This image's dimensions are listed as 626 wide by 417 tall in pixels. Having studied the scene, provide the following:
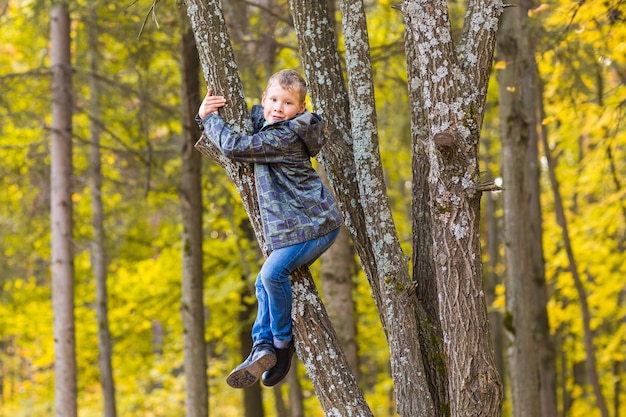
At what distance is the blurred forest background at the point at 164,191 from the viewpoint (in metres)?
10.4

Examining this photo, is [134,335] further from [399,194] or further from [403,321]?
[403,321]

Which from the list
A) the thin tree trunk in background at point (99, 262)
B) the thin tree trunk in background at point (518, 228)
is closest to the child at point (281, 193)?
the thin tree trunk in background at point (518, 228)

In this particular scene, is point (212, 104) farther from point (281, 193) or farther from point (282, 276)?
point (282, 276)

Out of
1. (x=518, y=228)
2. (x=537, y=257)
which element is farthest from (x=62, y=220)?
(x=537, y=257)

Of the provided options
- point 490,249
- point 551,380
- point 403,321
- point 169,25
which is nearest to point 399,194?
point 490,249

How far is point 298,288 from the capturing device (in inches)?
145

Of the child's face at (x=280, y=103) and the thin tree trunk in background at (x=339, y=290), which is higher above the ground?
the child's face at (x=280, y=103)

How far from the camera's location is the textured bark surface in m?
3.62

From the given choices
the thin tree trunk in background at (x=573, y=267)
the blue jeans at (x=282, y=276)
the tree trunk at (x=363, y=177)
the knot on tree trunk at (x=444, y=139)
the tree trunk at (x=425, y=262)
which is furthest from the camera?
the thin tree trunk in background at (x=573, y=267)

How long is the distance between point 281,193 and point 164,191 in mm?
7682

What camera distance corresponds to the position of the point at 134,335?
16.4 metres

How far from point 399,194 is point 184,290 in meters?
10.6

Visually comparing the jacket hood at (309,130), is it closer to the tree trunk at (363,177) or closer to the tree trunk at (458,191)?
the tree trunk at (363,177)

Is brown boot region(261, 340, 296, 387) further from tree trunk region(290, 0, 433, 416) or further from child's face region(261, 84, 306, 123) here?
child's face region(261, 84, 306, 123)
